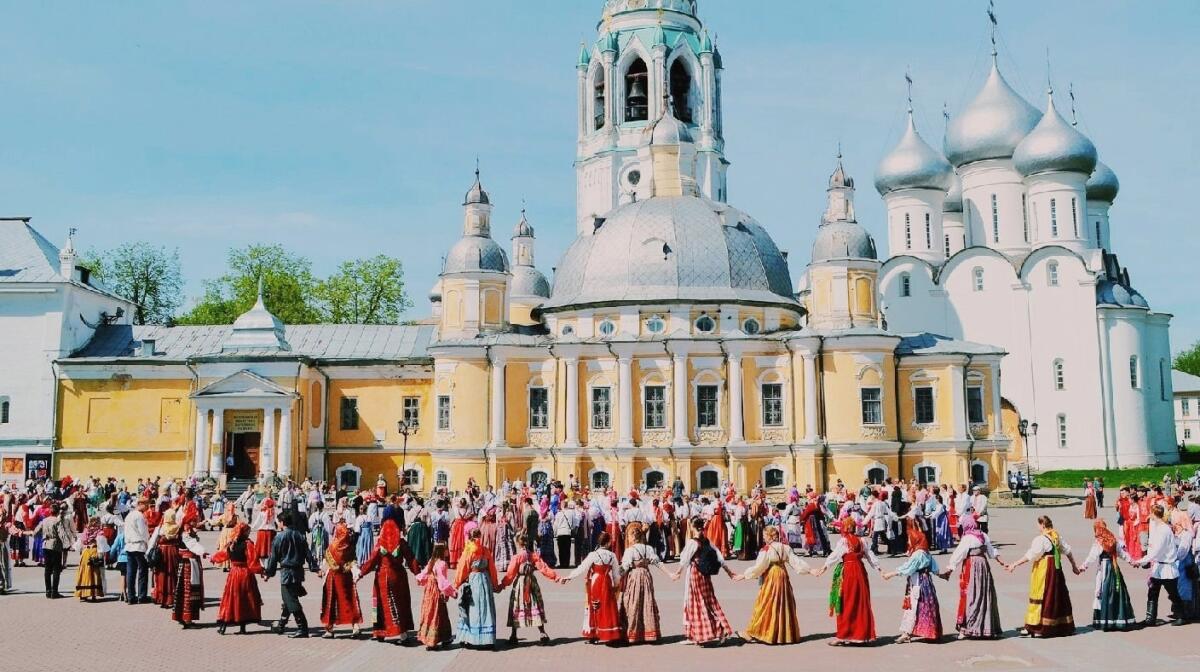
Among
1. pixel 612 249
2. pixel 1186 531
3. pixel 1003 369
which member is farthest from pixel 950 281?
pixel 1186 531

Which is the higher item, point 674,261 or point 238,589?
point 674,261

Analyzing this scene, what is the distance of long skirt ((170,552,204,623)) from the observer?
1461cm

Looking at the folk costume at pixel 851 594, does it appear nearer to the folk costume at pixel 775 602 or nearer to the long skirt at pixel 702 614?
the folk costume at pixel 775 602

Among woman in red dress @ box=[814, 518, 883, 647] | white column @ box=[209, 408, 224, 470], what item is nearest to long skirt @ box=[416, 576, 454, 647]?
woman in red dress @ box=[814, 518, 883, 647]

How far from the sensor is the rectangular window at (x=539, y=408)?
4053 cm

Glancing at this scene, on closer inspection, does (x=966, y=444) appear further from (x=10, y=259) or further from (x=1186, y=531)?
(x=10, y=259)

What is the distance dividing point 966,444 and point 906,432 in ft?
7.02

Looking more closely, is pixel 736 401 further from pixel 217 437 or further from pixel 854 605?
pixel 854 605

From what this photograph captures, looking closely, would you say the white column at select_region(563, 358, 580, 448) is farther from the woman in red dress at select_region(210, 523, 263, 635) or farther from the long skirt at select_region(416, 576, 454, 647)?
the long skirt at select_region(416, 576, 454, 647)

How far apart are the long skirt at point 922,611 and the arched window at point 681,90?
52405mm

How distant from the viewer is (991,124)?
55625 millimetres

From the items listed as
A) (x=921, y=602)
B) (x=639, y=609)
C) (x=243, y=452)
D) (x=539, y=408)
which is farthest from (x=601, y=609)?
(x=243, y=452)

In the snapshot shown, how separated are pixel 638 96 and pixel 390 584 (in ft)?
172

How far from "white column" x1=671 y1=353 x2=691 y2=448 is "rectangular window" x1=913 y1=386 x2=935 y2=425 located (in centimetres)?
851
